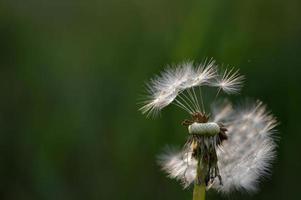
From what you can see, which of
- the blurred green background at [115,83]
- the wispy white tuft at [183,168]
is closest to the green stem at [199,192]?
the wispy white tuft at [183,168]

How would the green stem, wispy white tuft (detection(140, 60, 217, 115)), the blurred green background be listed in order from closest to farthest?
the green stem
wispy white tuft (detection(140, 60, 217, 115))
the blurred green background

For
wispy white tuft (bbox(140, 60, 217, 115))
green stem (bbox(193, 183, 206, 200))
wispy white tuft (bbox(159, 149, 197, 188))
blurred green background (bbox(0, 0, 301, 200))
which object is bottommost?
green stem (bbox(193, 183, 206, 200))

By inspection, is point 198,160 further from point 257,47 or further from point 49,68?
point 49,68

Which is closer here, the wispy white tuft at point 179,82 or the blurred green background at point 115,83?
the wispy white tuft at point 179,82

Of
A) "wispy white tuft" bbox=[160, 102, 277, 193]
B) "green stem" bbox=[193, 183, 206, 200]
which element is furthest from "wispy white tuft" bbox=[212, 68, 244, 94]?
"green stem" bbox=[193, 183, 206, 200]

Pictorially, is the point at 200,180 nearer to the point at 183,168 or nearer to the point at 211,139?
the point at 211,139

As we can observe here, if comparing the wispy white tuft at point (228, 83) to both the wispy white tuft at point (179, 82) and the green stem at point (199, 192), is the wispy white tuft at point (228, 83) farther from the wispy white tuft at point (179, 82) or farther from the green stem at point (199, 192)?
the green stem at point (199, 192)

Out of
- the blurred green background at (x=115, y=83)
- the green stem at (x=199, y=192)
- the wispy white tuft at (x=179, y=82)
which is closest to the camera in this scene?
Result: the green stem at (x=199, y=192)

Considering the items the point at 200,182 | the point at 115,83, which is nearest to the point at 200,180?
the point at 200,182

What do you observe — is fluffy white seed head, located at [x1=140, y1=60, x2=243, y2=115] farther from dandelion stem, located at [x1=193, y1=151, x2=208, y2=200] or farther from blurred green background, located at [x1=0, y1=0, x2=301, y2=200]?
blurred green background, located at [x1=0, y1=0, x2=301, y2=200]
